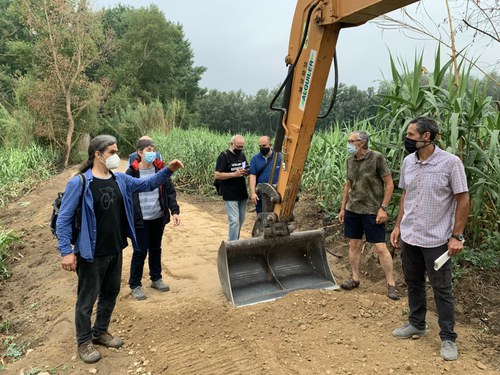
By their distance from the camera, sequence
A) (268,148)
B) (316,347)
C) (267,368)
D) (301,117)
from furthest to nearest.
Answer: (268,148) < (301,117) < (316,347) < (267,368)

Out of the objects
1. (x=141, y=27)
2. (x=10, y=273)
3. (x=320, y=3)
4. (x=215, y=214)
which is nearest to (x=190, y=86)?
(x=141, y=27)

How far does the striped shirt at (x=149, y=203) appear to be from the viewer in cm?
418

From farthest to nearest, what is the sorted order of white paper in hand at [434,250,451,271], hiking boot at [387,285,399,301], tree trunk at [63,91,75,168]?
tree trunk at [63,91,75,168]
hiking boot at [387,285,399,301]
white paper in hand at [434,250,451,271]

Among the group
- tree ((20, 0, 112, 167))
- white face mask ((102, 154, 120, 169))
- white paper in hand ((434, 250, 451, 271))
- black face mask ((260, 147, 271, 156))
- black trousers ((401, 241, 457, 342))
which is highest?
tree ((20, 0, 112, 167))

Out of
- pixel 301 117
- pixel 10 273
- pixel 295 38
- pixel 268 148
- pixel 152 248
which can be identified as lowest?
pixel 10 273

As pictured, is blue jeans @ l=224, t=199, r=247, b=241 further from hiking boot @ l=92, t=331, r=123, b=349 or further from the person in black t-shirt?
hiking boot @ l=92, t=331, r=123, b=349

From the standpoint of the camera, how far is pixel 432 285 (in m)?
3.14

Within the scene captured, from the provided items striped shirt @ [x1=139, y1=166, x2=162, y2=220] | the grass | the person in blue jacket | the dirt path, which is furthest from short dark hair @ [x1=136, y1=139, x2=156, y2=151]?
the grass

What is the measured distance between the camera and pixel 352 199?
4.29m

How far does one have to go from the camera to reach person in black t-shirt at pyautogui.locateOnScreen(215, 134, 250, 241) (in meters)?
5.25

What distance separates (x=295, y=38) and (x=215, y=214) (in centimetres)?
562

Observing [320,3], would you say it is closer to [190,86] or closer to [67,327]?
[67,327]

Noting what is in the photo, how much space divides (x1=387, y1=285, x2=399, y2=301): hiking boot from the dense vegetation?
0.94 metres

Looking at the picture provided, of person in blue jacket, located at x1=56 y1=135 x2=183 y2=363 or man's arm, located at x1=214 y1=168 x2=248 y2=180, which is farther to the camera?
man's arm, located at x1=214 y1=168 x2=248 y2=180
